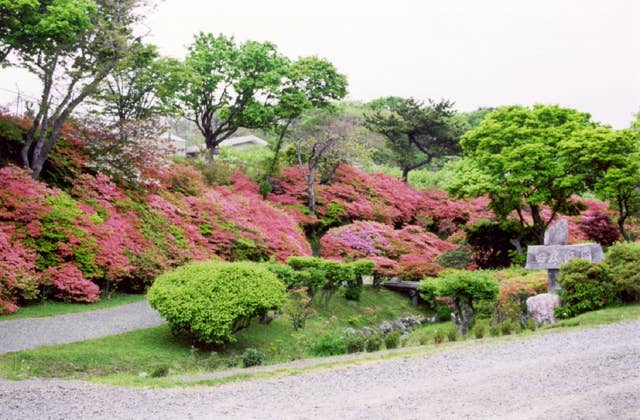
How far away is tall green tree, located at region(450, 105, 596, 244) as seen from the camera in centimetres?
1902

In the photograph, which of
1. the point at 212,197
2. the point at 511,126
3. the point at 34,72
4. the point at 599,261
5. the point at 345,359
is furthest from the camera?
the point at 511,126

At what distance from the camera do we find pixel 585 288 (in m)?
12.4

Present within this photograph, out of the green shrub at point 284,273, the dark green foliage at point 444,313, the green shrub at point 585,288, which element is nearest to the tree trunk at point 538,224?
the dark green foliage at point 444,313

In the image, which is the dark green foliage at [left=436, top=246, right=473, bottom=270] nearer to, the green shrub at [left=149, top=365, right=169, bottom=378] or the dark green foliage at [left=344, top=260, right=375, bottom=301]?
the dark green foliage at [left=344, top=260, right=375, bottom=301]

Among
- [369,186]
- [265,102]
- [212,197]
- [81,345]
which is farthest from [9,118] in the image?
[369,186]

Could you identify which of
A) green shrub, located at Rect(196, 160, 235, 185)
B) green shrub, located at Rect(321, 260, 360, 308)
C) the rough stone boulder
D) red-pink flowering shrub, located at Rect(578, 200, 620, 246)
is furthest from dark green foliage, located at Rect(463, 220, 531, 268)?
green shrub, located at Rect(196, 160, 235, 185)

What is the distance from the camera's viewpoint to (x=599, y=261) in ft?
43.6

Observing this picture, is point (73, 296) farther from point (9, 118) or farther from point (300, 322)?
point (9, 118)

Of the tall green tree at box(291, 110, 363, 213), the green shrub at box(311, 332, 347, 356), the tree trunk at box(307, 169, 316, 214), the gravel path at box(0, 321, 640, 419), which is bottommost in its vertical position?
the green shrub at box(311, 332, 347, 356)

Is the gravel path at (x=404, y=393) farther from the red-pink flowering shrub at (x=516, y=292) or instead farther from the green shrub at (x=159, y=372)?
the red-pink flowering shrub at (x=516, y=292)

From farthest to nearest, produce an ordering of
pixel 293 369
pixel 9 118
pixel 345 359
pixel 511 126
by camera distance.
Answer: pixel 511 126 < pixel 9 118 < pixel 345 359 < pixel 293 369

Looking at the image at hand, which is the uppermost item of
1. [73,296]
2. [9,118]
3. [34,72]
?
[34,72]

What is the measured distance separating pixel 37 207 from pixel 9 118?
14.7ft

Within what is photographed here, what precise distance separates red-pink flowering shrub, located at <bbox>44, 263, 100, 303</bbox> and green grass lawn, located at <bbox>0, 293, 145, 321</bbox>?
17cm
